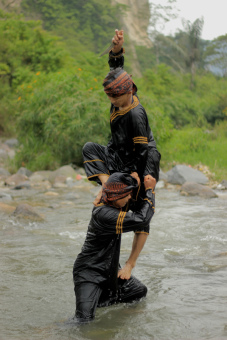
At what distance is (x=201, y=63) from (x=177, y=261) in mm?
42904

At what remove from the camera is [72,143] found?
12.6 metres

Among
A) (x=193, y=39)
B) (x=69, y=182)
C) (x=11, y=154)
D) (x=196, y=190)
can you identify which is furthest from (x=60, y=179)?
(x=193, y=39)

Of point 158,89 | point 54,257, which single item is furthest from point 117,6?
point 54,257

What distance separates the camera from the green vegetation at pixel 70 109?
12.4 meters

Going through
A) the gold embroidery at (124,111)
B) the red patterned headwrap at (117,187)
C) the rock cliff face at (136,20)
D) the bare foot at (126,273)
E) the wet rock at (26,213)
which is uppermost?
the rock cliff face at (136,20)

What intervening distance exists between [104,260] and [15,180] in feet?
27.9

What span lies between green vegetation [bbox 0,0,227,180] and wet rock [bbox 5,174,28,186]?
1116 millimetres

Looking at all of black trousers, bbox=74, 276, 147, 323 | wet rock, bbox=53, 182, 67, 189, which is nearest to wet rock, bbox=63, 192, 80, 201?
wet rock, bbox=53, 182, 67, 189

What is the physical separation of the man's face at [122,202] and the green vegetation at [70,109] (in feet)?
27.8

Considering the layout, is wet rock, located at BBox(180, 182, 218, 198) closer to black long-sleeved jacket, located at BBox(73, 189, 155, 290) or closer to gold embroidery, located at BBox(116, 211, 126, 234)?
black long-sleeved jacket, located at BBox(73, 189, 155, 290)

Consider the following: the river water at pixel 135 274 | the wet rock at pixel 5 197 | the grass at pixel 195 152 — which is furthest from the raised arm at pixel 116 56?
the grass at pixel 195 152

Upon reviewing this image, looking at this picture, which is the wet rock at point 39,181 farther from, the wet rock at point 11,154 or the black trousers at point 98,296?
the black trousers at point 98,296

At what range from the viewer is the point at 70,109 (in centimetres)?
1227

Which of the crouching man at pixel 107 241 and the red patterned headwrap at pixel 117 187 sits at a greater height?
the red patterned headwrap at pixel 117 187
